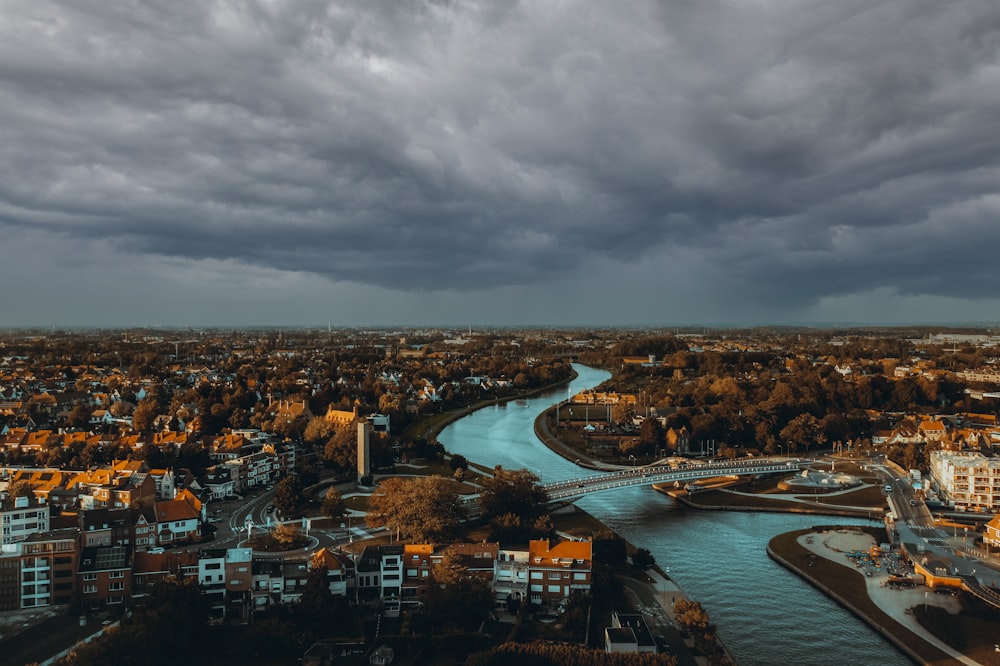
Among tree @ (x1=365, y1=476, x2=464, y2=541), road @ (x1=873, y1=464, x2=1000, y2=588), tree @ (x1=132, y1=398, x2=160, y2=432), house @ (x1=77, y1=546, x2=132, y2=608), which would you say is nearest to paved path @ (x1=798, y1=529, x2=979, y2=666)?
road @ (x1=873, y1=464, x2=1000, y2=588)

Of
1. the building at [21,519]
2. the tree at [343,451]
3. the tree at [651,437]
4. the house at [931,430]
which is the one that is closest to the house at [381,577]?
the building at [21,519]

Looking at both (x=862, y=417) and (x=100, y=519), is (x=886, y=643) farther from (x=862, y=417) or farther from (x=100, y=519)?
(x=862, y=417)

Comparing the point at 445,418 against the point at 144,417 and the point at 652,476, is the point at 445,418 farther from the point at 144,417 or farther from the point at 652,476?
the point at 652,476

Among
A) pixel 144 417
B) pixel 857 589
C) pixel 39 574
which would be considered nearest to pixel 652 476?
pixel 857 589

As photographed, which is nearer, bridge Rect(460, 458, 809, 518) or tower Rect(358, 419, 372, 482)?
bridge Rect(460, 458, 809, 518)

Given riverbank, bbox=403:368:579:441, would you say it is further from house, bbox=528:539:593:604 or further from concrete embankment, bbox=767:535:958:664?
concrete embankment, bbox=767:535:958:664

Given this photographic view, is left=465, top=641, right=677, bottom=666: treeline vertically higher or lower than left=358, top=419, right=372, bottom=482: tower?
lower
